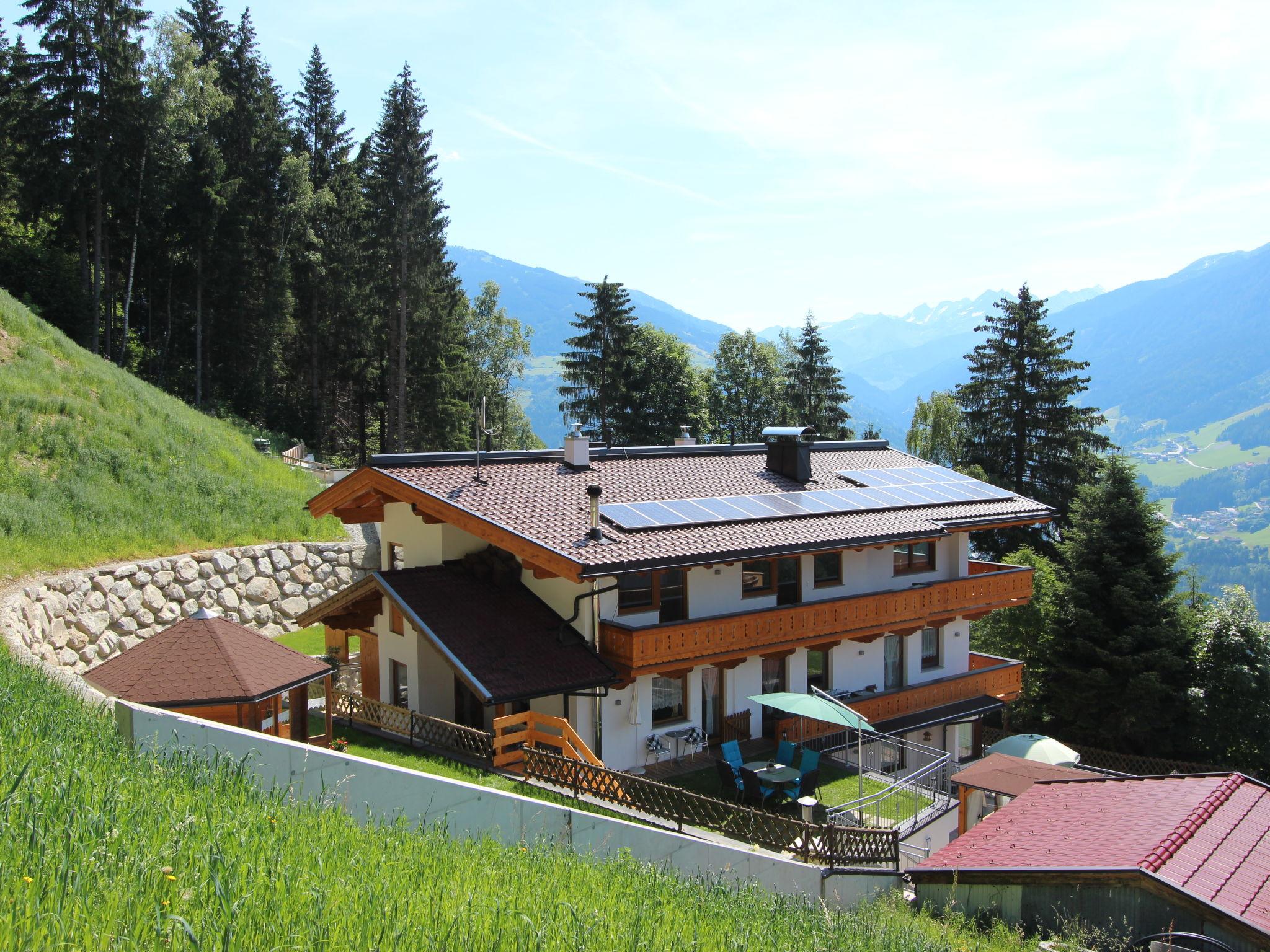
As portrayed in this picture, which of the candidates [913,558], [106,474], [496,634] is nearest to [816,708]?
[496,634]

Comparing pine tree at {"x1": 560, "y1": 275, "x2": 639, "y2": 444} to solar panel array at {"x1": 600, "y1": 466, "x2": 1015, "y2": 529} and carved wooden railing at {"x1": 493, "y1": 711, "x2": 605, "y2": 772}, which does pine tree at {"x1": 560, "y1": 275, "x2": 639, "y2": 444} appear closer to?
solar panel array at {"x1": 600, "y1": 466, "x2": 1015, "y2": 529}

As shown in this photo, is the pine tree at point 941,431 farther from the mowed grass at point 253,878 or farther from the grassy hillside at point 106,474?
the mowed grass at point 253,878

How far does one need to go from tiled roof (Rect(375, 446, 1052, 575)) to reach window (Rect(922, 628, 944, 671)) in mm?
3445

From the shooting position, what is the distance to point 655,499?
2117cm

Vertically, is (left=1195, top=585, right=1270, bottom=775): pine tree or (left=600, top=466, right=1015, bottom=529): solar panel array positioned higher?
(left=600, top=466, right=1015, bottom=529): solar panel array

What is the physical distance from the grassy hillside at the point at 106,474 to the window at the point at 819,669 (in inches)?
659

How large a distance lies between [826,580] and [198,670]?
14.4 m

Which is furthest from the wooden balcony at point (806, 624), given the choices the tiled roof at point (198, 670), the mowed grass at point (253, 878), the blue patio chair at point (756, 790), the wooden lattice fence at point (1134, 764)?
the mowed grass at point (253, 878)

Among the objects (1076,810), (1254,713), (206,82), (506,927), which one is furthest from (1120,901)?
(206,82)

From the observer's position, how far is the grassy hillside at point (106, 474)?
850 inches

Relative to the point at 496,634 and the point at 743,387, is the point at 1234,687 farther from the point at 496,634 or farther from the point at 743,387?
the point at 743,387

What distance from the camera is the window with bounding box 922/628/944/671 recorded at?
25062 millimetres

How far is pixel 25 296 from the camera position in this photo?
3725cm

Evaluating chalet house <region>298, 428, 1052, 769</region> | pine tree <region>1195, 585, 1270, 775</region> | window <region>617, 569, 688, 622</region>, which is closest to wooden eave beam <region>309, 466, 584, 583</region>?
chalet house <region>298, 428, 1052, 769</region>
